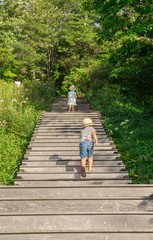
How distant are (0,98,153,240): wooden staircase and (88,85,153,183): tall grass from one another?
24.3 inches

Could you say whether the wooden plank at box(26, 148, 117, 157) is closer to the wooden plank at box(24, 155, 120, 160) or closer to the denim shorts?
the wooden plank at box(24, 155, 120, 160)

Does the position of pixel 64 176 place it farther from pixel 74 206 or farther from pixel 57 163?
pixel 74 206

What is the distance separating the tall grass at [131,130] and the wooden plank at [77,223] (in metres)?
2.37

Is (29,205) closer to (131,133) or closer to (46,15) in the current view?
(131,133)

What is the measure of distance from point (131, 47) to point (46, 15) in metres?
12.6

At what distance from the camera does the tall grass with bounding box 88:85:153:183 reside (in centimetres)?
643

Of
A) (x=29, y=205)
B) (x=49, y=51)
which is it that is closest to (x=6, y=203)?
(x=29, y=205)

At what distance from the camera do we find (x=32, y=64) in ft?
64.3

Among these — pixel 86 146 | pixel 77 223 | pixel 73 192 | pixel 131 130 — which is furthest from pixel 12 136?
pixel 77 223

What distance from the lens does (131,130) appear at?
29.1 ft

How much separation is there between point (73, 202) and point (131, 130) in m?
5.52

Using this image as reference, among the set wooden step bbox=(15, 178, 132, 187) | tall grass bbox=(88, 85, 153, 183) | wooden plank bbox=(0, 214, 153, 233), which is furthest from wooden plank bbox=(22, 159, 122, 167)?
wooden plank bbox=(0, 214, 153, 233)

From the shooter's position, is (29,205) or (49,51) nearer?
(29,205)

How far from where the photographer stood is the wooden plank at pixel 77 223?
3.35m
